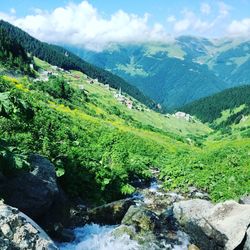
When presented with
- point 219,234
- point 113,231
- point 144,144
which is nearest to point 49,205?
point 113,231

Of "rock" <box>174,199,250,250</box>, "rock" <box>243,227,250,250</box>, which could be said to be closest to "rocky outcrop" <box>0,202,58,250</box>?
"rock" <box>174,199,250,250</box>

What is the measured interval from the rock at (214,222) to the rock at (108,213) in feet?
11.7

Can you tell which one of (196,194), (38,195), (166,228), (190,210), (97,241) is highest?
(190,210)

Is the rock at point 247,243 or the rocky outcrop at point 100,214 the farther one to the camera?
the rocky outcrop at point 100,214

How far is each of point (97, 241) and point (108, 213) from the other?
3635 millimetres

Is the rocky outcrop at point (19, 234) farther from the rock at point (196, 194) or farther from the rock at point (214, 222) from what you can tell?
the rock at point (196, 194)

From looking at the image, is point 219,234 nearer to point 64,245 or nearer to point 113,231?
point 113,231

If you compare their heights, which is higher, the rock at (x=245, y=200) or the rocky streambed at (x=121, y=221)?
the rock at (x=245, y=200)

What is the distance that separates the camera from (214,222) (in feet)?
83.0

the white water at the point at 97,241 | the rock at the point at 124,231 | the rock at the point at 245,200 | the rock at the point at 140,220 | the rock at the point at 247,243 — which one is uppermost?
the rock at the point at 245,200

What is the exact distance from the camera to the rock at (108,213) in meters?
26.3

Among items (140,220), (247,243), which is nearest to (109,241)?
(140,220)

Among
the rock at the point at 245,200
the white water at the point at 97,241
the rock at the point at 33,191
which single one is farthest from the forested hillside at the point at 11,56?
the rock at the point at 33,191

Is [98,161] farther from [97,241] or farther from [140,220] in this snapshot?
[97,241]
